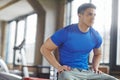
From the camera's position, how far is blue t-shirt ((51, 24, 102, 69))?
71.8 inches

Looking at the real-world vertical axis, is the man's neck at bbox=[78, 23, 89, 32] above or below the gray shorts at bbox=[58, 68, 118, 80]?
above

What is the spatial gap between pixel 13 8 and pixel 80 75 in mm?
6616

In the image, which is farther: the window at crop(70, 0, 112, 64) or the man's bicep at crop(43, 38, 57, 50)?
the window at crop(70, 0, 112, 64)

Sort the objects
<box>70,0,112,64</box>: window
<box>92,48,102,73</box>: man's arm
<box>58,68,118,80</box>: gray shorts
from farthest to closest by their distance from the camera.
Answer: <box>70,0,112,64</box>: window < <box>92,48,102,73</box>: man's arm < <box>58,68,118,80</box>: gray shorts

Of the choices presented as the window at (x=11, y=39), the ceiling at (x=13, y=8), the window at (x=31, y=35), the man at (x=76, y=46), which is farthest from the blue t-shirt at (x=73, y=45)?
the window at (x=11, y=39)

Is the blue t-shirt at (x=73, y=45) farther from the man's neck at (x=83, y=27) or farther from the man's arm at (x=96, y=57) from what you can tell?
the man's arm at (x=96, y=57)

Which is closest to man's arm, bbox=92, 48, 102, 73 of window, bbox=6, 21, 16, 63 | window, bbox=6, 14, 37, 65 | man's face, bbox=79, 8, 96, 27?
man's face, bbox=79, 8, 96, 27

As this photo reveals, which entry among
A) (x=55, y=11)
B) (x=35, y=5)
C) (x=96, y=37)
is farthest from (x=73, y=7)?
(x=96, y=37)

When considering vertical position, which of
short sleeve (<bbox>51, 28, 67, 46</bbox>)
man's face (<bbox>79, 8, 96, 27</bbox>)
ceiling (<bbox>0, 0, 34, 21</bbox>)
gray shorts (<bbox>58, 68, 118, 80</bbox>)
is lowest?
gray shorts (<bbox>58, 68, 118, 80</bbox>)

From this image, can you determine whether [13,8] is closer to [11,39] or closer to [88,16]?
[11,39]

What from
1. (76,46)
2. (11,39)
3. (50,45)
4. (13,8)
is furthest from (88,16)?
(11,39)

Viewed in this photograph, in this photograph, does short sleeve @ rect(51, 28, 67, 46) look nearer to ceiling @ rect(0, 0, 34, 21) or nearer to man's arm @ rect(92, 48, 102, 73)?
man's arm @ rect(92, 48, 102, 73)

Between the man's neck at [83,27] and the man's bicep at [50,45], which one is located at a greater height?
the man's neck at [83,27]

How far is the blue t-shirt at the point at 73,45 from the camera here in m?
1.82
